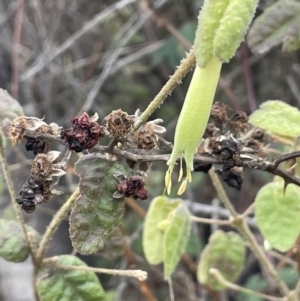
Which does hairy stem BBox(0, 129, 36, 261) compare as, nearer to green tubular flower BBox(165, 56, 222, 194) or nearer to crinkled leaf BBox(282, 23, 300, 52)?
green tubular flower BBox(165, 56, 222, 194)

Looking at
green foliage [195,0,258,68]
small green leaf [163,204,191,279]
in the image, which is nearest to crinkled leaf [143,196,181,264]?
small green leaf [163,204,191,279]

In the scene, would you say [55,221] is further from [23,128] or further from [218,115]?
[218,115]

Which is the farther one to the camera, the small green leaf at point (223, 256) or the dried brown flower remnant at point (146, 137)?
the small green leaf at point (223, 256)

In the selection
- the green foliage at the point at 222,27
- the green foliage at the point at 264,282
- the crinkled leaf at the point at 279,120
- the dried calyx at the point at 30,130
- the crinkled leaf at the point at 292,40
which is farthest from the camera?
the green foliage at the point at 264,282

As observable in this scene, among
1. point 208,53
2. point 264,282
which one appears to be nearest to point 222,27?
point 208,53

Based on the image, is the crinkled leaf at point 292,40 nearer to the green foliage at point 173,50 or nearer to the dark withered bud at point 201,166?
the dark withered bud at point 201,166

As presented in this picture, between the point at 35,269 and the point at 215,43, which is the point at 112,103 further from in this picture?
the point at 215,43

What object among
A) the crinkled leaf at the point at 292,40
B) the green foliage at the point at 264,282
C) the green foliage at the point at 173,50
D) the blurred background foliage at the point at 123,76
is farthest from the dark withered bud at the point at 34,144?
the green foliage at the point at 173,50
